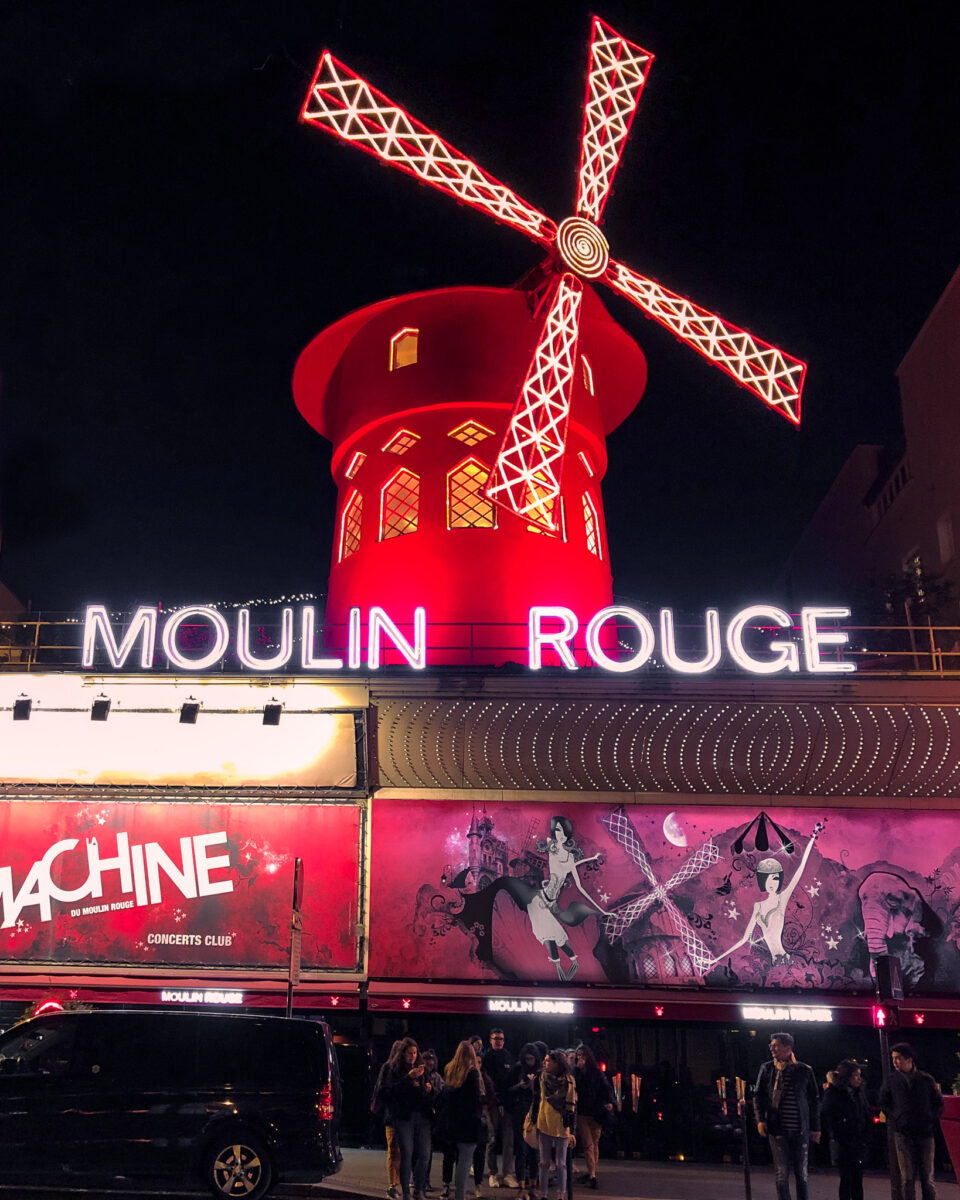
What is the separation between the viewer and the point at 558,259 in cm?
1709

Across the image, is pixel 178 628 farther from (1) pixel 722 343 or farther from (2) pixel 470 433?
(1) pixel 722 343

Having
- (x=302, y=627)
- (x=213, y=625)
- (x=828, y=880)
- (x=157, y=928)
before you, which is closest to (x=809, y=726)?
(x=828, y=880)

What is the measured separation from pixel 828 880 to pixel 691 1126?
3.35 metres

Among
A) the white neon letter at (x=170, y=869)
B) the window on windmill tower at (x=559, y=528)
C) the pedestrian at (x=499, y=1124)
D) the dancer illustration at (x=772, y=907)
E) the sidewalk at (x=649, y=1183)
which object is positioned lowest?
the sidewalk at (x=649, y=1183)

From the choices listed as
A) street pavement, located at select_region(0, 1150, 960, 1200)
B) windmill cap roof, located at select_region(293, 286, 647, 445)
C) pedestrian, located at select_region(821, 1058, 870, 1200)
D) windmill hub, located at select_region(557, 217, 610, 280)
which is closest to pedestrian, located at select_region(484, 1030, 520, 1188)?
street pavement, located at select_region(0, 1150, 960, 1200)

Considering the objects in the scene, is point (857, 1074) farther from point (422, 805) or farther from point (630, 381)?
point (630, 381)

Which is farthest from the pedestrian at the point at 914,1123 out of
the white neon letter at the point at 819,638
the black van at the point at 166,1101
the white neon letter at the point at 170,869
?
the white neon letter at the point at 170,869

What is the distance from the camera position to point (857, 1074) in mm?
9414

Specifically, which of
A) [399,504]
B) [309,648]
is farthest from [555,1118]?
[399,504]

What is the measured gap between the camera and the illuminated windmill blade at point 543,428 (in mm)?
15719

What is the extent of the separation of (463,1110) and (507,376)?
11.2 meters

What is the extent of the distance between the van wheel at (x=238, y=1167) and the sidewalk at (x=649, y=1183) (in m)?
0.79

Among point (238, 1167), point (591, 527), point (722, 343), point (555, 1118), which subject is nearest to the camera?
point (238, 1167)

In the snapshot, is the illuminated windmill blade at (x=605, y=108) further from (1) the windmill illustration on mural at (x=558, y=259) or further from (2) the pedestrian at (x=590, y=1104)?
(2) the pedestrian at (x=590, y=1104)
